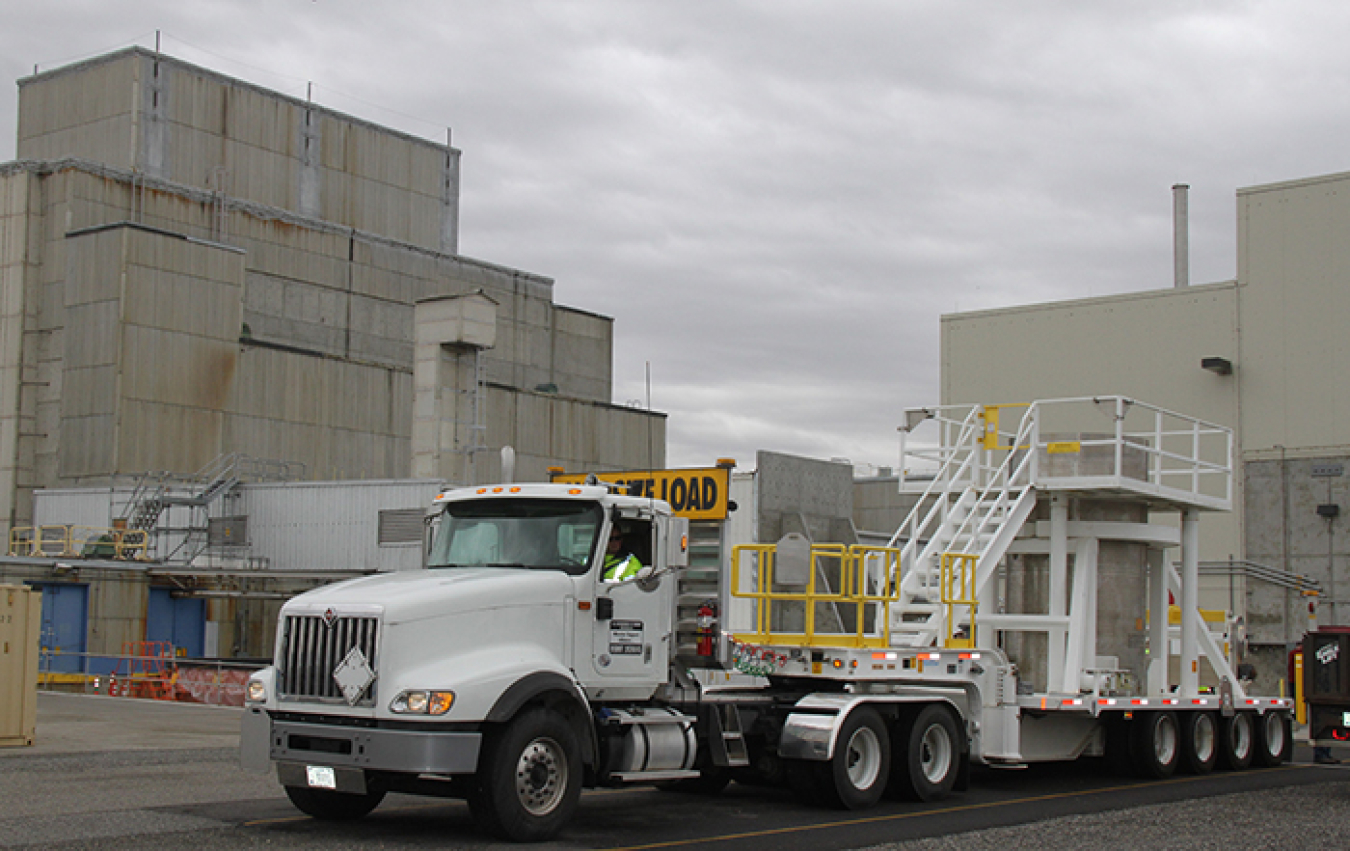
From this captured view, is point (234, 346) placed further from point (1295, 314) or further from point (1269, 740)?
point (1269, 740)

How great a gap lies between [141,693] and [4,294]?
26923mm

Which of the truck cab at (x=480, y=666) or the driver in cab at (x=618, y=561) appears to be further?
the driver in cab at (x=618, y=561)

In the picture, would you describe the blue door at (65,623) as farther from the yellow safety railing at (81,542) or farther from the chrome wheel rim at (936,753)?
the chrome wheel rim at (936,753)

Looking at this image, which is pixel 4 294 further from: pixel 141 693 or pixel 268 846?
pixel 268 846

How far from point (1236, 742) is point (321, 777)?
45.4ft

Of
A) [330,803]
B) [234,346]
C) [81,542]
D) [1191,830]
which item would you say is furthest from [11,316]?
[1191,830]

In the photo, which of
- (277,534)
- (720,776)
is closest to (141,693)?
(277,534)

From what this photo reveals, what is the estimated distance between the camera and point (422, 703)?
36.7 ft

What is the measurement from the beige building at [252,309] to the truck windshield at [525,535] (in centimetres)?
3064

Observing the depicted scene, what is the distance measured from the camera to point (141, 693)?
3544 cm

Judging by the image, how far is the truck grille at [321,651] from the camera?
11.4 metres

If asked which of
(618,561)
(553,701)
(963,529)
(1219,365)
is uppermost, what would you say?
(1219,365)

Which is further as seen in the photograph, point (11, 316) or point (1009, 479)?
point (11, 316)

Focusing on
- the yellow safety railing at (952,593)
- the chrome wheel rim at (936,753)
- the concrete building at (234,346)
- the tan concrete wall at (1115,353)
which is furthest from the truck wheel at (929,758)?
the concrete building at (234,346)
